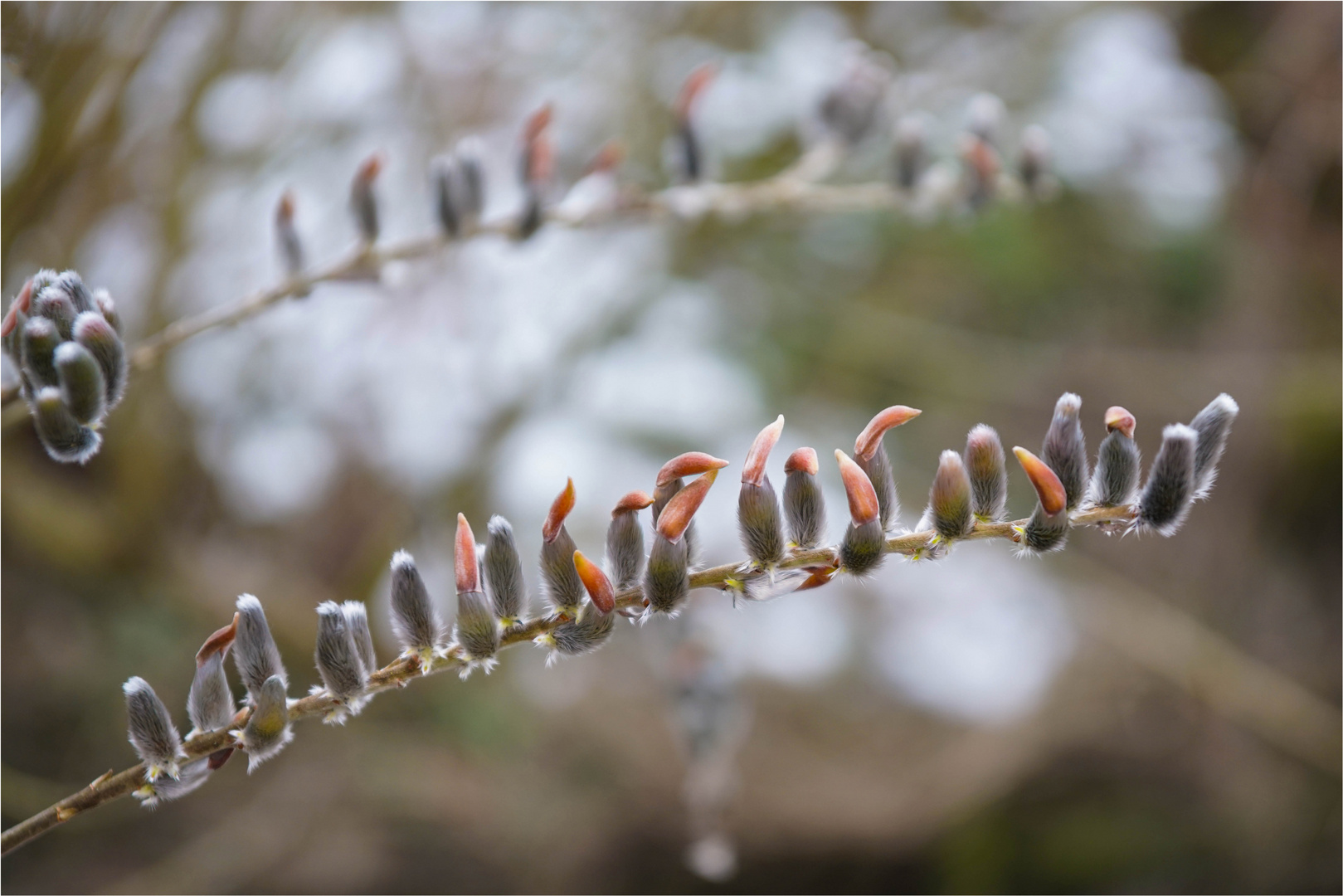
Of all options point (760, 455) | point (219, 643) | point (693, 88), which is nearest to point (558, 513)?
point (760, 455)

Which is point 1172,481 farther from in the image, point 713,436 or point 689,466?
point 713,436

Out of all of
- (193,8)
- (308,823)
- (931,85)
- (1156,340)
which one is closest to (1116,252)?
(1156,340)

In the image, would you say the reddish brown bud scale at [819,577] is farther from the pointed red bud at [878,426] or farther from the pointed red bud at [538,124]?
the pointed red bud at [538,124]

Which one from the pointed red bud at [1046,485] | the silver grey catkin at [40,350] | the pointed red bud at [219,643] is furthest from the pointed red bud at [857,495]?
the silver grey catkin at [40,350]

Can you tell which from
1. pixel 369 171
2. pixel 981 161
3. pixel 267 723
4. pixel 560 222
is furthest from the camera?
pixel 981 161

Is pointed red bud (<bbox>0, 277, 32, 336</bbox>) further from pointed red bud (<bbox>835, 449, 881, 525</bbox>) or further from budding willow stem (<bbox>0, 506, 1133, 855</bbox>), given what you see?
pointed red bud (<bbox>835, 449, 881, 525</bbox>)
